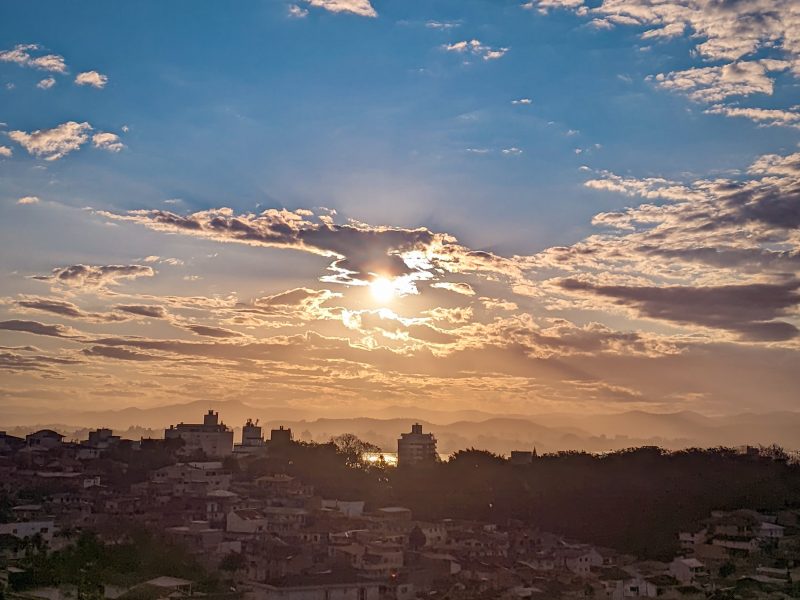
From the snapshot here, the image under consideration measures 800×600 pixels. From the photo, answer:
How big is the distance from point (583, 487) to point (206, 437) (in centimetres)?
3466

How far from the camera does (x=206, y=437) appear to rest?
8238 cm

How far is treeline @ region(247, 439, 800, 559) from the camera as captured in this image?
5738cm

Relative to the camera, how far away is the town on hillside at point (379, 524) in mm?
41875

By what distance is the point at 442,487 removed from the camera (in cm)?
7069

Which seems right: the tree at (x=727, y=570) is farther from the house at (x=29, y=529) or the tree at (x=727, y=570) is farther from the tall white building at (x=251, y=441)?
the tall white building at (x=251, y=441)

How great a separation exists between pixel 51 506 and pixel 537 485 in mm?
35336

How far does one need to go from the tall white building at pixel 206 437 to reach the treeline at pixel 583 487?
6.01 m

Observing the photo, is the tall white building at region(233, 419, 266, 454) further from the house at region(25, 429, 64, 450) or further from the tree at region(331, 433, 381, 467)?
the house at region(25, 429, 64, 450)

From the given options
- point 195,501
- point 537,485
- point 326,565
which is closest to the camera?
point 326,565

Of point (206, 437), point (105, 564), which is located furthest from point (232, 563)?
point (206, 437)

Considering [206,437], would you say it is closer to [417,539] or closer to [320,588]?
[417,539]

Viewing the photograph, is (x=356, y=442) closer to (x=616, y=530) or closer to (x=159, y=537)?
(x=616, y=530)

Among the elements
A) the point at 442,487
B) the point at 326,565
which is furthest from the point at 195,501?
the point at 442,487

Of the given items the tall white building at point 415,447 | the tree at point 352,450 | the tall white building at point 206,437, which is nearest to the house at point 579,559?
the tree at point 352,450
